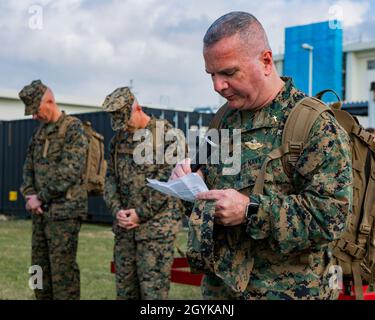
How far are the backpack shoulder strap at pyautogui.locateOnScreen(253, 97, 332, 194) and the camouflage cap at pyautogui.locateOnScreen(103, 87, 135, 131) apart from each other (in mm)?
2517

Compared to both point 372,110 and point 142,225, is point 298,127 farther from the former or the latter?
point 372,110

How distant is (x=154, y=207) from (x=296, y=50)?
33911mm

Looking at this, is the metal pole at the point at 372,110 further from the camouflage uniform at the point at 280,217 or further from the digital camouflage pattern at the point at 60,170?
the camouflage uniform at the point at 280,217

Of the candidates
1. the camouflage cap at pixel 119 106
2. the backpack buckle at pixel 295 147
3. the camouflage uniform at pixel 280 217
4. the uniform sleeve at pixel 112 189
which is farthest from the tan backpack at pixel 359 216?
the uniform sleeve at pixel 112 189

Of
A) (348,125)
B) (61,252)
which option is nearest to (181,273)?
(61,252)

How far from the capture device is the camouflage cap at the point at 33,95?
16.9ft

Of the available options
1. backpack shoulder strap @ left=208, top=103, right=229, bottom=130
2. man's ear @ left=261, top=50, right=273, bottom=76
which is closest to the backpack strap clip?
backpack shoulder strap @ left=208, top=103, right=229, bottom=130

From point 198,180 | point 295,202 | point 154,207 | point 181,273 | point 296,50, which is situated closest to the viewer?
point 295,202

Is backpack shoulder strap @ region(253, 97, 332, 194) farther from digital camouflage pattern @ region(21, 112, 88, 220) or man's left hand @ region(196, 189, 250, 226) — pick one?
digital camouflage pattern @ region(21, 112, 88, 220)

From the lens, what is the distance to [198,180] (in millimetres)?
2275

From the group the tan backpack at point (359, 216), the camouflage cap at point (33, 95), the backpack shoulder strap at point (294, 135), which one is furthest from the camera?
the camouflage cap at point (33, 95)

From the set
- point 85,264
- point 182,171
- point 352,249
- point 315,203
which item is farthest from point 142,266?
point 85,264

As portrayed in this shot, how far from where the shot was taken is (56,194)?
5059mm

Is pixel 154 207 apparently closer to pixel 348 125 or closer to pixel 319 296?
pixel 348 125
